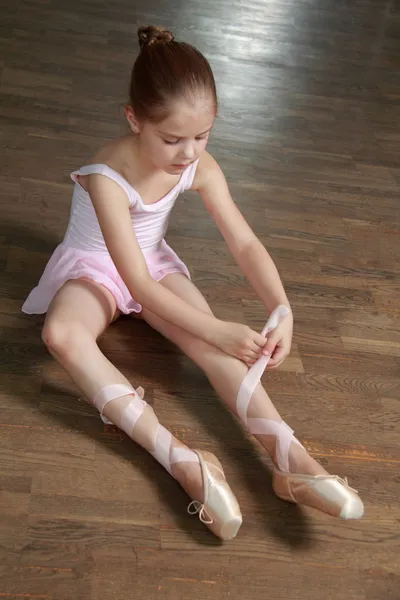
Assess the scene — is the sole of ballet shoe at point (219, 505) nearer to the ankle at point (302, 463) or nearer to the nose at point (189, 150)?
the ankle at point (302, 463)

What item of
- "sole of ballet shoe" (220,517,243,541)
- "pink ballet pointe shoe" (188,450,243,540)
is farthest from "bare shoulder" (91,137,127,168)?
"sole of ballet shoe" (220,517,243,541)

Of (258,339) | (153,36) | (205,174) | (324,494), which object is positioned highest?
(153,36)

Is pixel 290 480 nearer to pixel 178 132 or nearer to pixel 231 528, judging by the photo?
pixel 231 528

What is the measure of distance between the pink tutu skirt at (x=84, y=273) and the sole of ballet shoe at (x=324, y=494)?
0.48m

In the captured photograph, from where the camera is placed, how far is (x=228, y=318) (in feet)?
5.80

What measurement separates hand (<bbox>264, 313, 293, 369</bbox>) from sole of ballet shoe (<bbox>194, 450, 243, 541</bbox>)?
0.22m

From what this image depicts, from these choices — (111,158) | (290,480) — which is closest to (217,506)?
(290,480)

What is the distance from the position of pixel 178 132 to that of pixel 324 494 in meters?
0.62

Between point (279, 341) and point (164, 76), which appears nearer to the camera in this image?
point (164, 76)

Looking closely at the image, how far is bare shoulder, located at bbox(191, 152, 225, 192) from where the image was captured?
156 centimetres

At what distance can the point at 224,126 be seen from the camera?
2621mm

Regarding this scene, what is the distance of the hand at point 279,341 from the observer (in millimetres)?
1399

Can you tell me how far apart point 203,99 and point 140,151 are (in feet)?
0.65

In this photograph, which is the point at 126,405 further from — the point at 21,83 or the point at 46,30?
the point at 46,30
